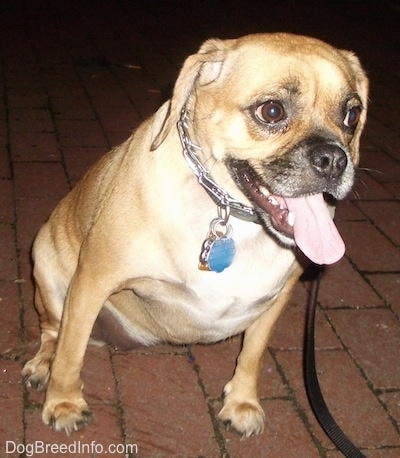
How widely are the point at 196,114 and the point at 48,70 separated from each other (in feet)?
17.9

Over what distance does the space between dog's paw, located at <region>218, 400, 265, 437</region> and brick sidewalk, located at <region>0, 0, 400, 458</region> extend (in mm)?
47

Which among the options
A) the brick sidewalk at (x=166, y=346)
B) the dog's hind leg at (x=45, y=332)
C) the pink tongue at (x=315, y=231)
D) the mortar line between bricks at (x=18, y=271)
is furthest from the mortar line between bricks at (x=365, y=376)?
the mortar line between bricks at (x=18, y=271)

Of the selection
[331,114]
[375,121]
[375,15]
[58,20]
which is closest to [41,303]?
[331,114]

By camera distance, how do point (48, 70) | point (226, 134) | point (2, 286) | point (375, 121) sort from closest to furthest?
point (226, 134) < point (2, 286) < point (375, 121) < point (48, 70)

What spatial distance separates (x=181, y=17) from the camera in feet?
36.4

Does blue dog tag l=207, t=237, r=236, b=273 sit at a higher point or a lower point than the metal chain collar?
lower

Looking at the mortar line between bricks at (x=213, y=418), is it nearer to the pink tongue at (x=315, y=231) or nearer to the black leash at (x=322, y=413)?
the black leash at (x=322, y=413)

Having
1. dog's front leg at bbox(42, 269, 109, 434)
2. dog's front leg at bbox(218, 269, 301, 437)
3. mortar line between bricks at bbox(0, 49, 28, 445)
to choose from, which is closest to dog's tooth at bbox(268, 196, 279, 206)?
dog's front leg at bbox(218, 269, 301, 437)

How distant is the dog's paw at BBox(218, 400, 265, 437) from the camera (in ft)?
9.87

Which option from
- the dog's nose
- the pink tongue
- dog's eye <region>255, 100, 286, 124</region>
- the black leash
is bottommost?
the black leash

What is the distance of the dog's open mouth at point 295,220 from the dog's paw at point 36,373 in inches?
52.8

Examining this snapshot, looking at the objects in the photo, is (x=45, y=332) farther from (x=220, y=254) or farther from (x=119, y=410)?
(x=220, y=254)

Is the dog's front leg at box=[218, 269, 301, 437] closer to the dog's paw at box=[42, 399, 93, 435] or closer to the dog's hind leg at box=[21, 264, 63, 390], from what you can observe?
the dog's paw at box=[42, 399, 93, 435]

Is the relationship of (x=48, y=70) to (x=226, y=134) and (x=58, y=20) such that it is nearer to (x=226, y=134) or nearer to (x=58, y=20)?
(x=58, y=20)
